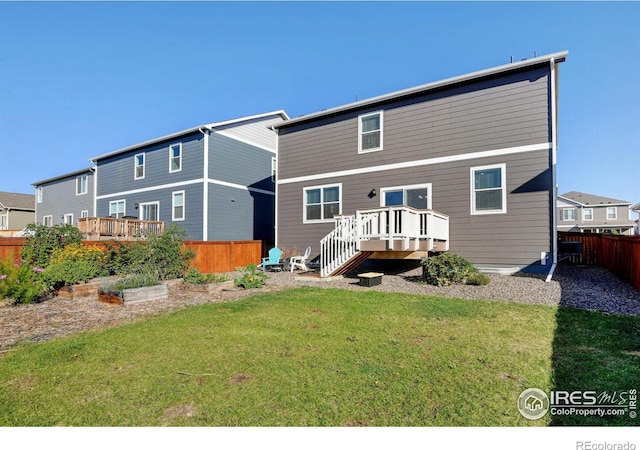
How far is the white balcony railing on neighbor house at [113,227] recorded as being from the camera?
14516 mm

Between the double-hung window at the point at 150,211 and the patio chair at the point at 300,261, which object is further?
the double-hung window at the point at 150,211

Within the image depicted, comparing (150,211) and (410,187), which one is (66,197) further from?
(410,187)

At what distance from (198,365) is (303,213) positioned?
32.9ft

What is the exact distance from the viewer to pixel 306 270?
Result: 11672 millimetres

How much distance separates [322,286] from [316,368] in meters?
5.31

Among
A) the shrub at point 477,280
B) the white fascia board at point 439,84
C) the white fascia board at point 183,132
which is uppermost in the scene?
the white fascia board at point 183,132

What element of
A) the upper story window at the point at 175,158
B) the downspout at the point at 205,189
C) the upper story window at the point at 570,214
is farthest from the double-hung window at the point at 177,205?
the upper story window at the point at 570,214

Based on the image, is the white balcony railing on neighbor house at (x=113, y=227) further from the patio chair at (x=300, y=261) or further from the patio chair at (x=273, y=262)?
the patio chair at (x=300, y=261)

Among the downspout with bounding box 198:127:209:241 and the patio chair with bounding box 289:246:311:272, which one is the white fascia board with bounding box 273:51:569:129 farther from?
the patio chair with bounding box 289:246:311:272

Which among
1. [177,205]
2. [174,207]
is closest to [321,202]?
[177,205]

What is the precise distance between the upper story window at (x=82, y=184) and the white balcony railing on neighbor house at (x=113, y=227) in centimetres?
905

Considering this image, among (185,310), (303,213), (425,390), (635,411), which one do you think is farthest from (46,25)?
(635,411)

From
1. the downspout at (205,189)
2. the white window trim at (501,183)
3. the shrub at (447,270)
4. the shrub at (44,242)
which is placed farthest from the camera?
the downspout at (205,189)

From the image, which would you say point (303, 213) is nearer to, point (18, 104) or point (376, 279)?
point (376, 279)
